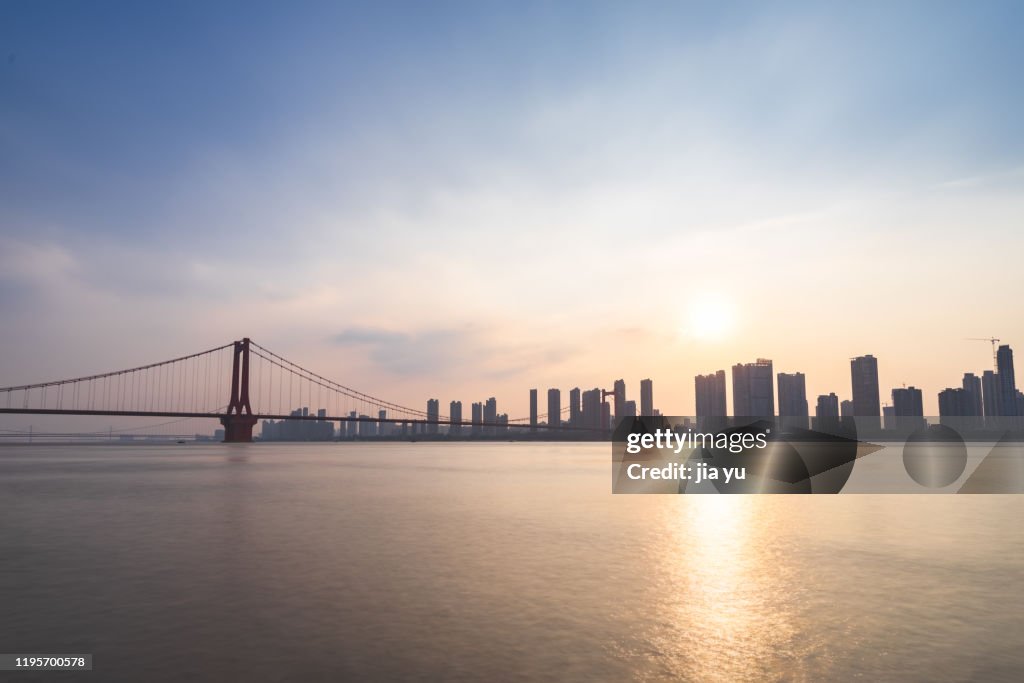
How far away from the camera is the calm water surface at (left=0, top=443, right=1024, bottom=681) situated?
19.3 ft

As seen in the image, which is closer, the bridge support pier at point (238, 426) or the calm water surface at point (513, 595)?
the calm water surface at point (513, 595)

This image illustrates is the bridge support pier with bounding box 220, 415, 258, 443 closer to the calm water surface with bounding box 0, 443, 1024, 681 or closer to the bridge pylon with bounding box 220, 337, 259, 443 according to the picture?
the bridge pylon with bounding box 220, 337, 259, 443

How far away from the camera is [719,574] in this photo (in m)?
10.2

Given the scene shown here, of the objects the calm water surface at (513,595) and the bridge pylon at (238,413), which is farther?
the bridge pylon at (238,413)

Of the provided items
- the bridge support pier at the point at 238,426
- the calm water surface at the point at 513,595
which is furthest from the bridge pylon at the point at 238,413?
the calm water surface at the point at 513,595

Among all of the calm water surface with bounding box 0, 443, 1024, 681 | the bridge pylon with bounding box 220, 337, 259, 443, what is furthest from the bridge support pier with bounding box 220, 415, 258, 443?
the calm water surface with bounding box 0, 443, 1024, 681

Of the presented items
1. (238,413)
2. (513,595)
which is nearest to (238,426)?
(238,413)

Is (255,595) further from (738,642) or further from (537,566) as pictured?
(738,642)

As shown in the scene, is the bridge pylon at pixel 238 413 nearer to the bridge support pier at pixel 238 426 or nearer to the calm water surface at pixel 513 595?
the bridge support pier at pixel 238 426

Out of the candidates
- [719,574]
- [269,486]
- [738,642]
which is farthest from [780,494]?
[738,642]

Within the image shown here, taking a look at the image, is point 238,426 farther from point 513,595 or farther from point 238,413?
point 513,595

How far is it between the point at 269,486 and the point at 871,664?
85.1ft

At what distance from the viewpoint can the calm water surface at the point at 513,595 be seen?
5.89m

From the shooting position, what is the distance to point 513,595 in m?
8.59
